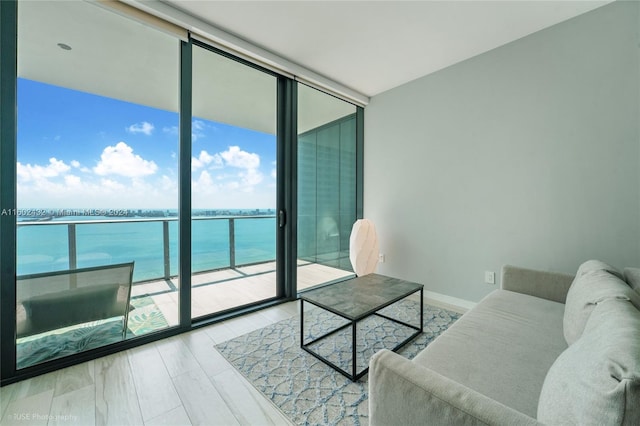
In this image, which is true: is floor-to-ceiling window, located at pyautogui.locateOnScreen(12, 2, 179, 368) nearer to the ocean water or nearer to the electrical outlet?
the ocean water

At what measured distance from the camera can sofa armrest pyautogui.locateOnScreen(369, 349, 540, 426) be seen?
72 cm

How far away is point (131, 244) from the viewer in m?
2.09

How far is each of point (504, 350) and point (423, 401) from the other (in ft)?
2.41

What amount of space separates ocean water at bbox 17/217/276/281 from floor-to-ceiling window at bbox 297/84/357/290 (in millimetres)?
531

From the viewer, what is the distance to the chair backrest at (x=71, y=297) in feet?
5.54

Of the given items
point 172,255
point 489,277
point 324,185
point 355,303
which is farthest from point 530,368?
point 324,185

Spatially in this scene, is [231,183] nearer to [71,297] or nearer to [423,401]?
[71,297]

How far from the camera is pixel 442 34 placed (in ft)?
7.50

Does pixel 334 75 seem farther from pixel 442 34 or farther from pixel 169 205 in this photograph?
pixel 169 205

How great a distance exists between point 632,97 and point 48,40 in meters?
4.19

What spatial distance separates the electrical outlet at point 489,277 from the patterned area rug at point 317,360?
18.0 inches

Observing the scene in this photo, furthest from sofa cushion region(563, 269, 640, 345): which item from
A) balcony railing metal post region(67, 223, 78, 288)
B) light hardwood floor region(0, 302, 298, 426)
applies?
balcony railing metal post region(67, 223, 78, 288)

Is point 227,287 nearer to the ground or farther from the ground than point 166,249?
nearer to the ground

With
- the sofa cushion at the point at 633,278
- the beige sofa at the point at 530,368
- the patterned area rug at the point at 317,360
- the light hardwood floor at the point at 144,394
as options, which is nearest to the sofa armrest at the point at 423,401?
the beige sofa at the point at 530,368
